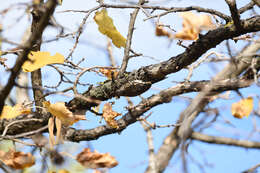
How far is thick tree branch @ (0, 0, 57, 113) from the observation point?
26.3 inches

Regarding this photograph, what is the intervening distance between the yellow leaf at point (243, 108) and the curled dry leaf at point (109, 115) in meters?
0.69

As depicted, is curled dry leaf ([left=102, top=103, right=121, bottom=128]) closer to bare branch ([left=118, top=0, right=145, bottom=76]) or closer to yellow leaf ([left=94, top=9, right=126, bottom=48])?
bare branch ([left=118, top=0, right=145, bottom=76])

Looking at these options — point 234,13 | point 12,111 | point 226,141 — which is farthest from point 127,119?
point 226,141

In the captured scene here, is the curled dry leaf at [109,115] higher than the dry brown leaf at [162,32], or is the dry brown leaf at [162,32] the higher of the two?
the dry brown leaf at [162,32]

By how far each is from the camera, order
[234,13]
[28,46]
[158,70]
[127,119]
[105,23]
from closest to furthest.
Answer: [28,46] < [234,13] < [158,70] < [105,23] < [127,119]

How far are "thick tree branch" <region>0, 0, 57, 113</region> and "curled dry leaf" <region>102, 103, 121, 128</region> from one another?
0.55 meters

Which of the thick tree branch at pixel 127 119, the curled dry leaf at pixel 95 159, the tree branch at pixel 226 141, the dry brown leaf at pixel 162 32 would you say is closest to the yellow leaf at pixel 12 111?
the thick tree branch at pixel 127 119

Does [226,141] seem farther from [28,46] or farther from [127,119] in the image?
[28,46]

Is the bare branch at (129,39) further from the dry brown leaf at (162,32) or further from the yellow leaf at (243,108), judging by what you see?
the yellow leaf at (243,108)

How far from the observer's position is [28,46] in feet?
2.35

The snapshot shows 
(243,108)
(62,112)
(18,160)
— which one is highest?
(62,112)

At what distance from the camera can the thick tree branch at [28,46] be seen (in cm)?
67

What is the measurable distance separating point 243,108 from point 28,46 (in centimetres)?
129

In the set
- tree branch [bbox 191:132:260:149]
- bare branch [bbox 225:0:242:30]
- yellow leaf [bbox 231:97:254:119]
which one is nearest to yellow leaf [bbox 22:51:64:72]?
bare branch [bbox 225:0:242:30]
